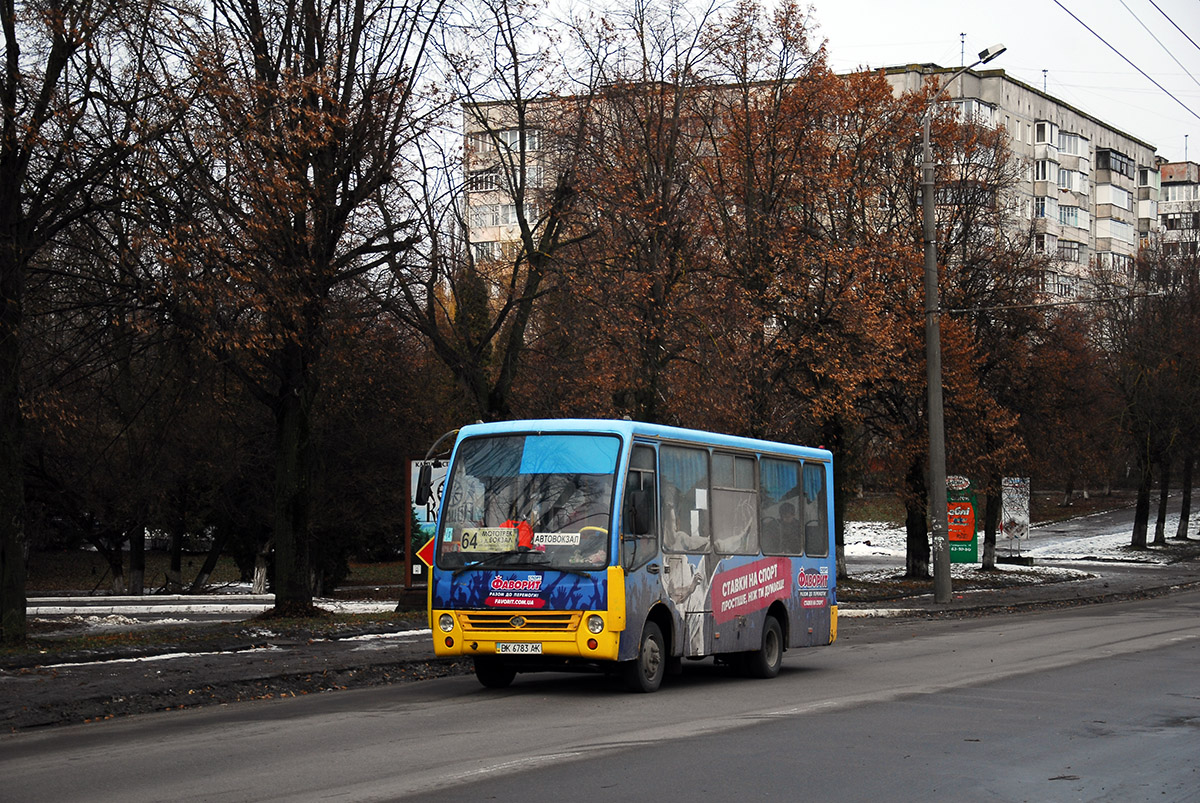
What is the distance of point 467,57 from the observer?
25.6 meters

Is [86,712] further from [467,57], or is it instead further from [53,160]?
[467,57]

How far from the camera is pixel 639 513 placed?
14172 mm

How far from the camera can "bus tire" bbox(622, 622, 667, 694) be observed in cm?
1420

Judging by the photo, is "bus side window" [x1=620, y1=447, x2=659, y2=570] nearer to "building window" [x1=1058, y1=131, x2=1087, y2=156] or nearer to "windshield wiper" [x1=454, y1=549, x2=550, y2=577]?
"windshield wiper" [x1=454, y1=549, x2=550, y2=577]

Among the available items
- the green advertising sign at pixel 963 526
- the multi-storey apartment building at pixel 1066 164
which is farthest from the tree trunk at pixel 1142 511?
the multi-storey apartment building at pixel 1066 164

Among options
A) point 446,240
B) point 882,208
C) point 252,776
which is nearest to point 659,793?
point 252,776

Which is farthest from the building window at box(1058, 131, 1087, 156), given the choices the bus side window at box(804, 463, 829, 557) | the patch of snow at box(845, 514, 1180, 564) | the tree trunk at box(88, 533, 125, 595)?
the bus side window at box(804, 463, 829, 557)

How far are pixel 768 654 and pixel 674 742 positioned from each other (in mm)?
6683

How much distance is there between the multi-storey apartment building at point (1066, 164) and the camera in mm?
84500

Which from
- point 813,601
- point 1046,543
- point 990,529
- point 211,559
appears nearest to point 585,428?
point 813,601

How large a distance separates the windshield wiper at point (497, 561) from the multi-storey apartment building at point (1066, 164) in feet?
226

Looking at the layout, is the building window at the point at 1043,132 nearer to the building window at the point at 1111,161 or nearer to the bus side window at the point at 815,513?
the building window at the point at 1111,161

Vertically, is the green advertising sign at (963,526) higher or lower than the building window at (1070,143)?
lower

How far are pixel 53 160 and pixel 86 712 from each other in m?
7.88
